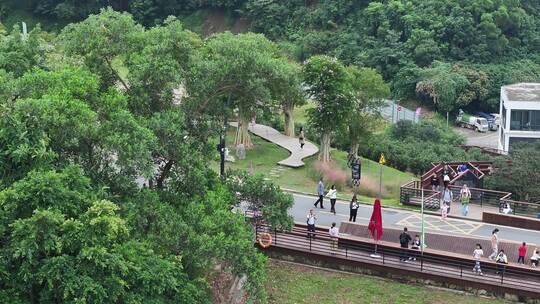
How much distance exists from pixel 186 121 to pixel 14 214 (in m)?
6.10

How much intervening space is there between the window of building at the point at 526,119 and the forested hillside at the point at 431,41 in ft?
56.5

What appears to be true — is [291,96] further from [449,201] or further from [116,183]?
[116,183]

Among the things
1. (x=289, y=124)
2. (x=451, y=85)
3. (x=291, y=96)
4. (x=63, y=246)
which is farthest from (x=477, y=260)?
(x=451, y=85)

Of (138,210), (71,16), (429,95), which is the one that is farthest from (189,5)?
(138,210)

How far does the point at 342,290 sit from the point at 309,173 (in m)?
14.1

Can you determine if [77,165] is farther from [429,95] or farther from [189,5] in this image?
[189,5]

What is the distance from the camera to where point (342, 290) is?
23906mm

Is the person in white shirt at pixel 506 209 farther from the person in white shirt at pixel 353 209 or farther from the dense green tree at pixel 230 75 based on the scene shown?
the dense green tree at pixel 230 75

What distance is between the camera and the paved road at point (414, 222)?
28.5 meters

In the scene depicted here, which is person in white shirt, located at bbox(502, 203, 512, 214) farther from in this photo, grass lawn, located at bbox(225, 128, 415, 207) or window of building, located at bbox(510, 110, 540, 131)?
window of building, located at bbox(510, 110, 540, 131)

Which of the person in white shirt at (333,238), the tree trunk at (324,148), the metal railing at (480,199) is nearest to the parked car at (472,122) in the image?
the tree trunk at (324,148)

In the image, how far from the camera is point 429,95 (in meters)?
66.0

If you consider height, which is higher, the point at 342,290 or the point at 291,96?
the point at 291,96

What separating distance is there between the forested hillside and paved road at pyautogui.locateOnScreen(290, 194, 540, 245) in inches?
1371
